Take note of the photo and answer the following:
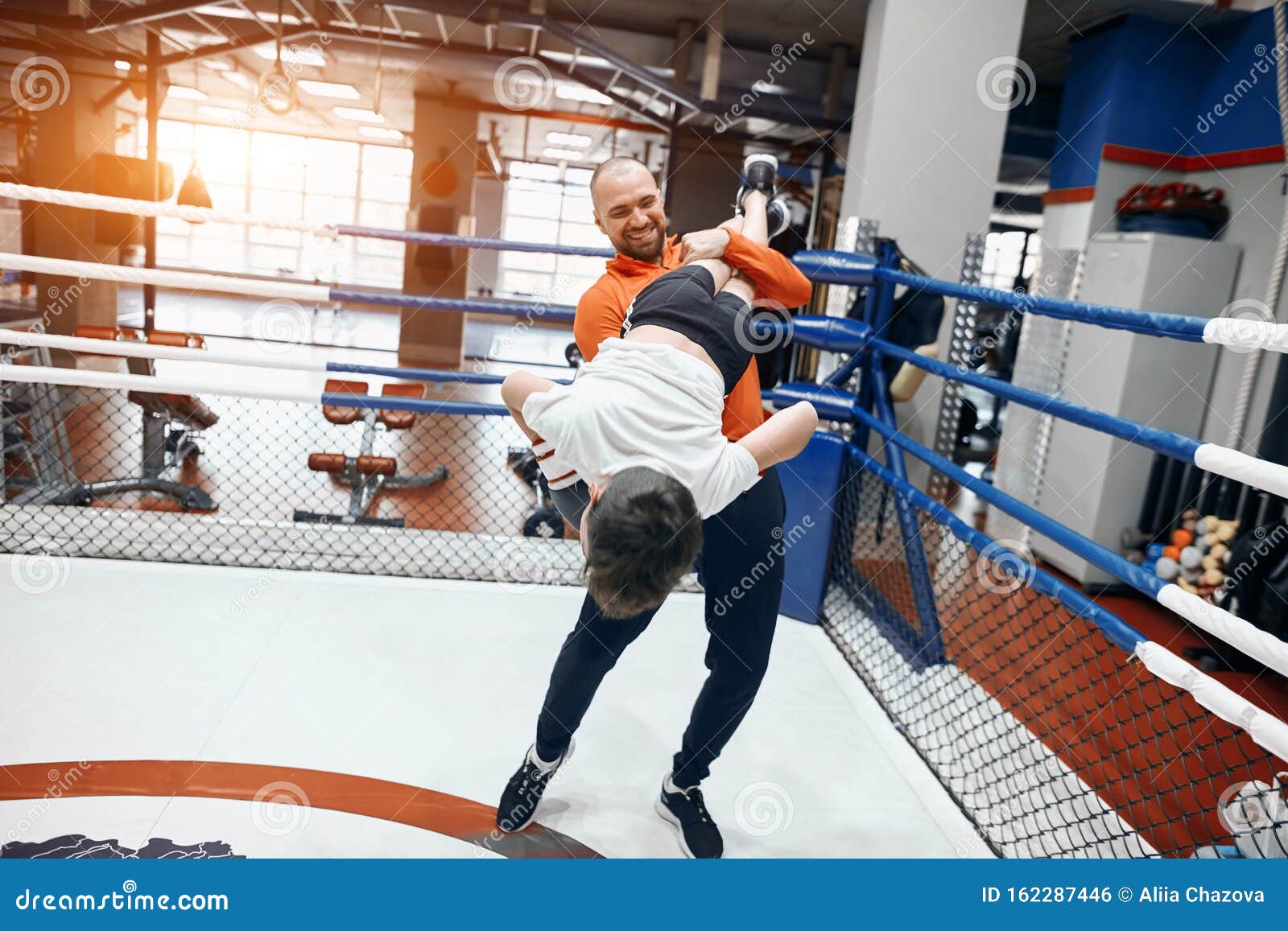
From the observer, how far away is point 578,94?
9664mm

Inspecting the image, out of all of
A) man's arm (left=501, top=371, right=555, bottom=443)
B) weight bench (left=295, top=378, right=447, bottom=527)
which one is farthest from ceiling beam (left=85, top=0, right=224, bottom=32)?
man's arm (left=501, top=371, right=555, bottom=443)

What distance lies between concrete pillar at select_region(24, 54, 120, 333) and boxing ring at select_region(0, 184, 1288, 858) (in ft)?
15.2

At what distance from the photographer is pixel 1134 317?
156 cm

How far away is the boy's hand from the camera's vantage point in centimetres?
151
